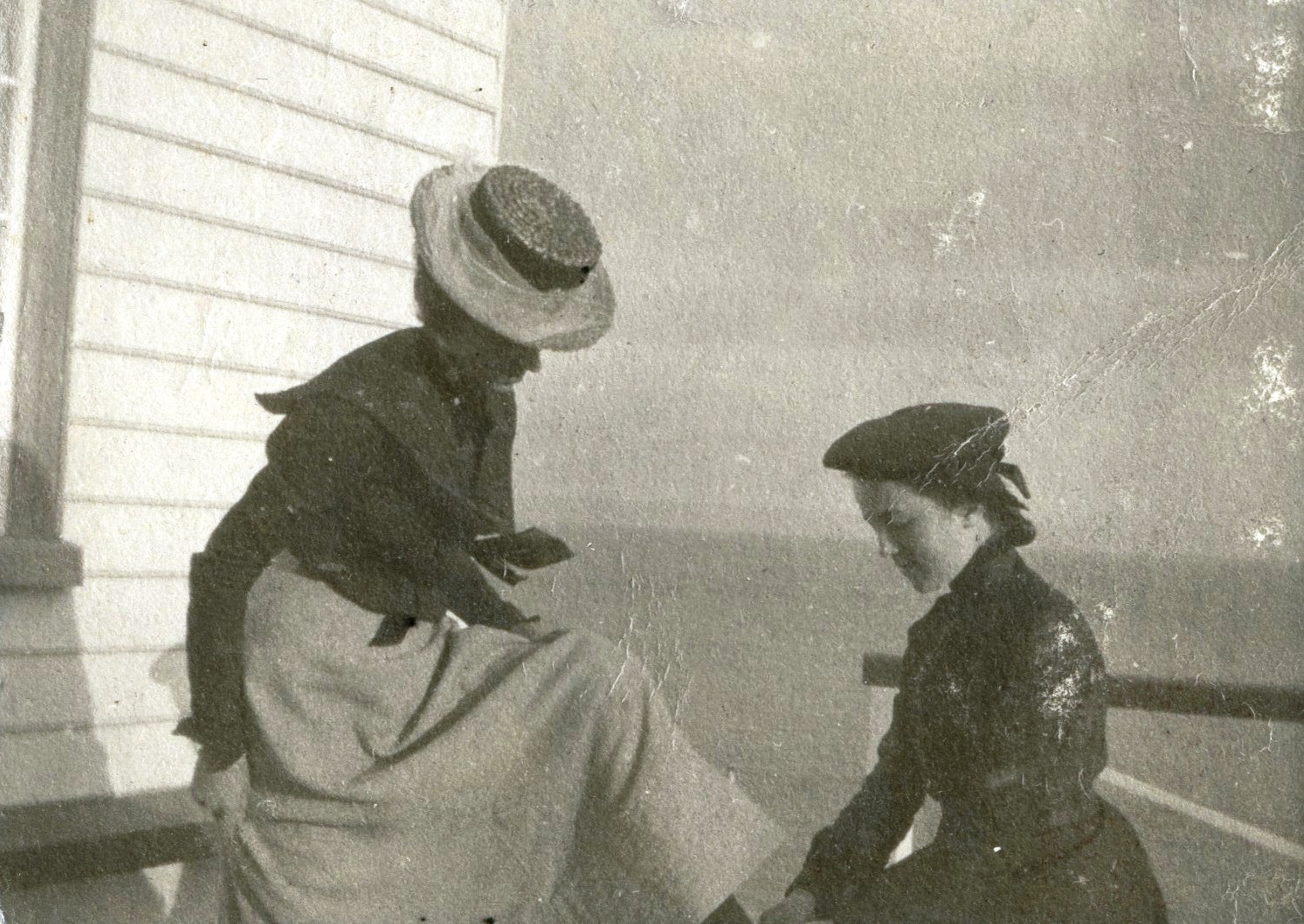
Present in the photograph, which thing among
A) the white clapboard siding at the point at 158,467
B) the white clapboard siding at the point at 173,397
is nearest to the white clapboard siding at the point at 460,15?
the white clapboard siding at the point at 173,397

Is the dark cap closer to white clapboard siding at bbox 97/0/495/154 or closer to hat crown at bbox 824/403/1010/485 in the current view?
hat crown at bbox 824/403/1010/485

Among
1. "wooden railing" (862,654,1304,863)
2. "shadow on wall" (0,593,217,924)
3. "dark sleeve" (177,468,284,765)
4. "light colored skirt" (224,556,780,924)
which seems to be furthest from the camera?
"shadow on wall" (0,593,217,924)

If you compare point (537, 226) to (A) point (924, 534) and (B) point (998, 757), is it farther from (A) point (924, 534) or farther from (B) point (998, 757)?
(B) point (998, 757)

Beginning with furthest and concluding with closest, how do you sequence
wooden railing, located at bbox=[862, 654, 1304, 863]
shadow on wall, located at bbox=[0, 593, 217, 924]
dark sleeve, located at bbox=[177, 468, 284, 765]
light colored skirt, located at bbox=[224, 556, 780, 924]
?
shadow on wall, located at bbox=[0, 593, 217, 924], dark sleeve, located at bbox=[177, 468, 284, 765], light colored skirt, located at bbox=[224, 556, 780, 924], wooden railing, located at bbox=[862, 654, 1304, 863]

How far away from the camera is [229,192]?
1.93 meters

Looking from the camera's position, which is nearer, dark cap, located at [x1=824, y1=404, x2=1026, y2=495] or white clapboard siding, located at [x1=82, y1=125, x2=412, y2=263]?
dark cap, located at [x1=824, y1=404, x2=1026, y2=495]

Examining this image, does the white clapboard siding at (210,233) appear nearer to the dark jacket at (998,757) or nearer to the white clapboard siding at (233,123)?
the white clapboard siding at (233,123)

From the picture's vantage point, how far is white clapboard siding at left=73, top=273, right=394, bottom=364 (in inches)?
74.9

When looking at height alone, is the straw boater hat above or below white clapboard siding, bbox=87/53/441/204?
below

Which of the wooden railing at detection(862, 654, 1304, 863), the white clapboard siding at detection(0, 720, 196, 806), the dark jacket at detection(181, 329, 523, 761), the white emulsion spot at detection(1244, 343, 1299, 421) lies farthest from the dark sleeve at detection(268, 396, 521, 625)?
the white emulsion spot at detection(1244, 343, 1299, 421)

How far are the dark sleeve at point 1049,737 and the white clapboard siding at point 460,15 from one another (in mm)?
1396

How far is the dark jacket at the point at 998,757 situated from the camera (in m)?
1.65

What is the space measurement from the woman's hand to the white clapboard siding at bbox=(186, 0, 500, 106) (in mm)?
1461

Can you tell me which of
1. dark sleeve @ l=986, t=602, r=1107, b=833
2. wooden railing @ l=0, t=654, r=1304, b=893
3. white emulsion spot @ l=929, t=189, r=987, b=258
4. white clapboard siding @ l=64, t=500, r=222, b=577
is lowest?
wooden railing @ l=0, t=654, r=1304, b=893
